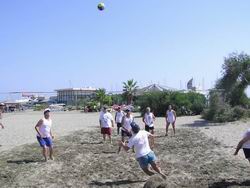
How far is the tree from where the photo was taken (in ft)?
114

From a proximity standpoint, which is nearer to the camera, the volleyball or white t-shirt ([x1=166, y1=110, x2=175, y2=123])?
the volleyball

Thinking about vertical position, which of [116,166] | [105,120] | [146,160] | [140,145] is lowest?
[116,166]

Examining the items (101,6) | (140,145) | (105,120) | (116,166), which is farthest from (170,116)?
(140,145)

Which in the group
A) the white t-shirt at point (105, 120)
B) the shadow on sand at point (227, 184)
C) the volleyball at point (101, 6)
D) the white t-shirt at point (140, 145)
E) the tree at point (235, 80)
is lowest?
the shadow on sand at point (227, 184)

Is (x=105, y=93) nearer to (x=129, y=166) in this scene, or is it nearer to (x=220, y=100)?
(x=220, y=100)

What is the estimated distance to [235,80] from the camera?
35.2 m

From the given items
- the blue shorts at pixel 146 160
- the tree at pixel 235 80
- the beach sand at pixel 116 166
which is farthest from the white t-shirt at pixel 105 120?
the tree at pixel 235 80

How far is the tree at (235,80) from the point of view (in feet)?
114

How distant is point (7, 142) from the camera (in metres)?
21.8

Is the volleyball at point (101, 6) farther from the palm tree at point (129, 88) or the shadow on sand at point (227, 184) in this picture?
the palm tree at point (129, 88)

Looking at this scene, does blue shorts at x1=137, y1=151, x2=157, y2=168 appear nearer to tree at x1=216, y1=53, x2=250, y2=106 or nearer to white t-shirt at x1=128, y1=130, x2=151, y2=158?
white t-shirt at x1=128, y1=130, x2=151, y2=158

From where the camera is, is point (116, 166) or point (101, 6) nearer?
point (116, 166)

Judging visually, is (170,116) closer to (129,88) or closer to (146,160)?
(146,160)

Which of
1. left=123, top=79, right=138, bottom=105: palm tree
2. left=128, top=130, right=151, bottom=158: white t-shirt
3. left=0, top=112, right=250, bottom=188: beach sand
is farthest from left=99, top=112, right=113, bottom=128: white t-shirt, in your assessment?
left=123, top=79, right=138, bottom=105: palm tree
